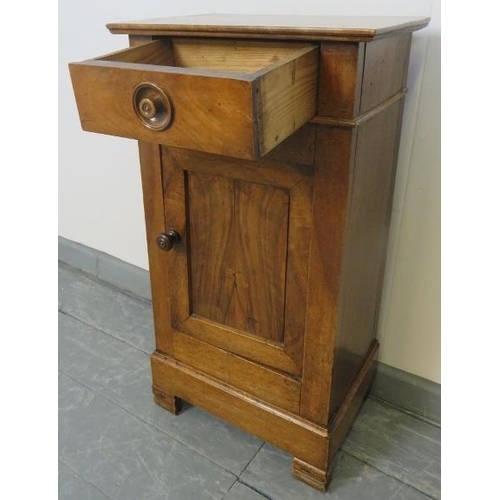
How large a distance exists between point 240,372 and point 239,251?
11.2 inches

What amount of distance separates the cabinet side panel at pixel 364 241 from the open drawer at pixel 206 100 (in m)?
0.17

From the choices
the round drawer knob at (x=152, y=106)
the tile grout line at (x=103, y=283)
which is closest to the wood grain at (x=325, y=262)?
the round drawer knob at (x=152, y=106)

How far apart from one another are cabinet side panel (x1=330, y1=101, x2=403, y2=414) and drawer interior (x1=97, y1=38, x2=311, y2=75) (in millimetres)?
180

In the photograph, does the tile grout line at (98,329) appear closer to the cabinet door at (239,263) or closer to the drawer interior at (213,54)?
the cabinet door at (239,263)

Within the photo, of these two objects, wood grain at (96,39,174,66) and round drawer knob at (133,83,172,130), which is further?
wood grain at (96,39,174,66)

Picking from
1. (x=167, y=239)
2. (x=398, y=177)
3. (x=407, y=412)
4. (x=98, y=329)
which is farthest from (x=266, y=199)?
(x=98, y=329)

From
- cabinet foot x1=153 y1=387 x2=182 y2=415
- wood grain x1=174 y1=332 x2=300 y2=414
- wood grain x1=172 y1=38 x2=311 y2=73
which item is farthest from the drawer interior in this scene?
cabinet foot x1=153 y1=387 x2=182 y2=415

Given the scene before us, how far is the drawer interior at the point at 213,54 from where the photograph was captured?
29.7 inches

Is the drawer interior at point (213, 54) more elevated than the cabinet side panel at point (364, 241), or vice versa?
the drawer interior at point (213, 54)

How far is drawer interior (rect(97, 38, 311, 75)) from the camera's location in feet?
2.48

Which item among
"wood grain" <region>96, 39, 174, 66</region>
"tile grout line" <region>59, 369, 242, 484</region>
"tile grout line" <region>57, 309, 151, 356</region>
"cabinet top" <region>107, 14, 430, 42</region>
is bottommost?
"tile grout line" <region>59, 369, 242, 484</region>

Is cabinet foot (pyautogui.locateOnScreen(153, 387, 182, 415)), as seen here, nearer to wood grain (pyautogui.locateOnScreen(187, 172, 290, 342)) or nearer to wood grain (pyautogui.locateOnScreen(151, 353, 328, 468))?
wood grain (pyautogui.locateOnScreen(151, 353, 328, 468))

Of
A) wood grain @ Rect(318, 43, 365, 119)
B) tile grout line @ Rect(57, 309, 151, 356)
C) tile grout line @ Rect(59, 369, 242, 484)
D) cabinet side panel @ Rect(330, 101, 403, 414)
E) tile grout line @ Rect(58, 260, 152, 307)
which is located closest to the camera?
wood grain @ Rect(318, 43, 365, 119)

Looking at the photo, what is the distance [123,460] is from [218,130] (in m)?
0.84
